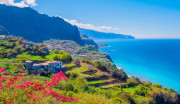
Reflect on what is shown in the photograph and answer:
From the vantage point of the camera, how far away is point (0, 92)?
374 inches

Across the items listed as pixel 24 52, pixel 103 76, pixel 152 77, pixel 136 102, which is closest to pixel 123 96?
pixel 136 102

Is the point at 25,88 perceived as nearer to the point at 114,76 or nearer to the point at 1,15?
the point at 114,76

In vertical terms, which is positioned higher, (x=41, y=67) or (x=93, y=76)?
(x=41, y=67)

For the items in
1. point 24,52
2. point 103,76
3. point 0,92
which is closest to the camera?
point 0,92

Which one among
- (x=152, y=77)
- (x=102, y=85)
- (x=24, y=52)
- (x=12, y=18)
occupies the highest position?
(x=12, y=18)

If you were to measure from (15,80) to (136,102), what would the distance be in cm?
3056

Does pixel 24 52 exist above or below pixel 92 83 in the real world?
above

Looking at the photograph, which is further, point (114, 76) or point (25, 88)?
A: point (114, 76)

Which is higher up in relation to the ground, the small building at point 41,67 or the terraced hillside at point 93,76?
the small building at point 41,67

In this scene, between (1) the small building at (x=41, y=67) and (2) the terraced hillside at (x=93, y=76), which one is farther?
(2) the terraced hillside at (x=93, y=76)

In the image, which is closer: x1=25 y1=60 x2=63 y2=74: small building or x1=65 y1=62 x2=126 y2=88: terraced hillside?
x1=25 y1=60 x2=63 y2=74: small building

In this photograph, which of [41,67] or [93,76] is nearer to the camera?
[41,67]

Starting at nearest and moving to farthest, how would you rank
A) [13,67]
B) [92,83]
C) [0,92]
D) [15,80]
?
[0,92] → [15,80] → [13,67] → [92,83]

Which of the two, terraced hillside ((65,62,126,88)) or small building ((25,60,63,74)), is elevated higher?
Answer: small building ((25,60,63,74))
